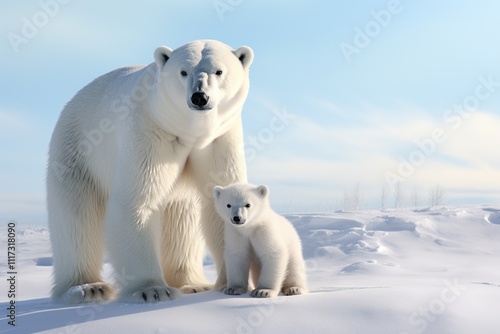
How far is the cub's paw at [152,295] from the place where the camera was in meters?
3.69

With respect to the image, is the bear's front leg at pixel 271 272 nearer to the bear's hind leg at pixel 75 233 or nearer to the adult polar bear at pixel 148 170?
the adult polar bear at pixel 148 170

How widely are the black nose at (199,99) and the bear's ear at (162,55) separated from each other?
630 mm

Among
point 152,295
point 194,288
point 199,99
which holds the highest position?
point 199,99

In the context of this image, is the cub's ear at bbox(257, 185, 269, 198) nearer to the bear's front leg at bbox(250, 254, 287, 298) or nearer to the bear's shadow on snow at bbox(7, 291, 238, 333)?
the bear's front leg at bbox(250, 254, 287, 298)

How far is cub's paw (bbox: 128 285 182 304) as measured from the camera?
3.69m

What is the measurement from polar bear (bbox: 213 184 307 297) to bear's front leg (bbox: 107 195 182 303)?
49 cm

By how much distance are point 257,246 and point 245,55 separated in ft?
4.65

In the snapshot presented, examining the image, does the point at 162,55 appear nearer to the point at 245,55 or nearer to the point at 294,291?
the point at 245,55

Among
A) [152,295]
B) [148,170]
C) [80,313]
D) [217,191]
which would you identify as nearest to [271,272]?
[217,191]

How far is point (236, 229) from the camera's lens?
12.6 feet

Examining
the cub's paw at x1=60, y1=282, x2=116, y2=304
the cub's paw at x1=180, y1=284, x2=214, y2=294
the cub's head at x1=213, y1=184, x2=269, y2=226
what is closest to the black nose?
the cub's head at x1=213, y1=184, x2=269, y2=226

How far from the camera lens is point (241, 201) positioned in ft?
12.4

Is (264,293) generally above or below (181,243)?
below

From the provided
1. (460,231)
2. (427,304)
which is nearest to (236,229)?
(427,304)
